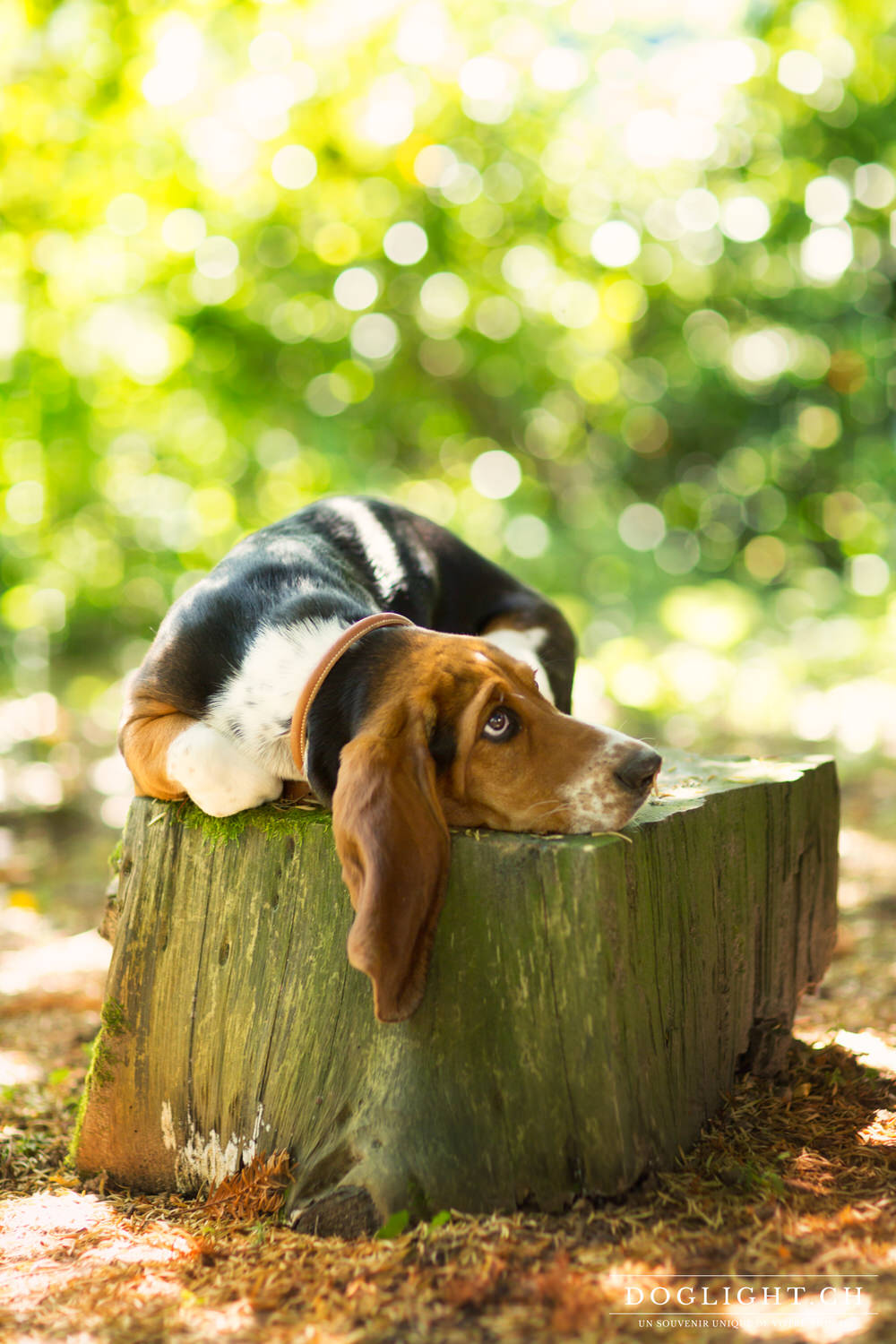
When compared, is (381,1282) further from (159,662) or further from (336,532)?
(336,532)

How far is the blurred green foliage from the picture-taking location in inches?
375

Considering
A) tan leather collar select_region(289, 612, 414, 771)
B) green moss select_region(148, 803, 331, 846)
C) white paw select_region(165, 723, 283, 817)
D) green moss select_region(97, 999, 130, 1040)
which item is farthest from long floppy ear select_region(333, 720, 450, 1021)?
green moss select_region(97, 999, 130, 1040)

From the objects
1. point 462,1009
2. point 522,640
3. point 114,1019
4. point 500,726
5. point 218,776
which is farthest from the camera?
point 522,640

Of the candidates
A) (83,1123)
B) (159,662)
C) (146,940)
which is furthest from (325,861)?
(83,1123)

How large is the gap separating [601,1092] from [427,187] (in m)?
9.56

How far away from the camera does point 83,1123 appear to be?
3.47 metres

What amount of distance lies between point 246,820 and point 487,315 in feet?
30.8

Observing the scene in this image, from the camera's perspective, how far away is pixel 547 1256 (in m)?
2.41

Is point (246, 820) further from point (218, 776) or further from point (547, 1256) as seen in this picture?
point (547, 1256)

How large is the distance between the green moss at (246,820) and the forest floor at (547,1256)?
0.94m

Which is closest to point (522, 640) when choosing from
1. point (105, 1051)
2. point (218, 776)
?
point (218, 776)

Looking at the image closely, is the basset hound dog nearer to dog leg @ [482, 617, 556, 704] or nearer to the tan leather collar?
the tan leather collar

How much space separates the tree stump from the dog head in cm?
11

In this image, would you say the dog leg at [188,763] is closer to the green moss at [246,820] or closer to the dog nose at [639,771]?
the green moss at [246,820]
